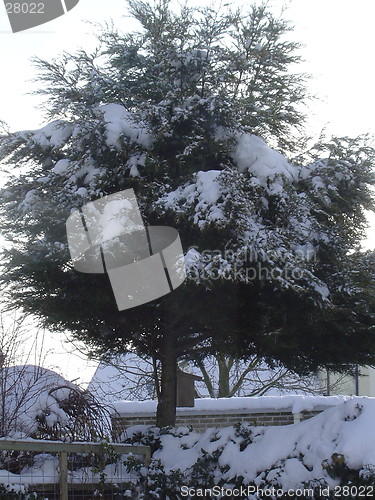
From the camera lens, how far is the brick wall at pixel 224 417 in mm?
10938

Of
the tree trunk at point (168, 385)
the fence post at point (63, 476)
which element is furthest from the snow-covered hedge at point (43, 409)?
→ the tree trunk at point (168, 385)

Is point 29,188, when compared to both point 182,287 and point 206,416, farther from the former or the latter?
point 206,416

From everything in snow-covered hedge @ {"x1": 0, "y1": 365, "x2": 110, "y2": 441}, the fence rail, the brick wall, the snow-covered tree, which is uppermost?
the snow-covered tree

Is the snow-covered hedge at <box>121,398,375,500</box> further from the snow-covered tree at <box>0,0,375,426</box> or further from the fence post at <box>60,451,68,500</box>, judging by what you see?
the snow-covered tree at <box>0,0,375,426</box>

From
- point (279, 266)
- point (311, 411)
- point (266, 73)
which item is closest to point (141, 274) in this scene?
point (279, 266)

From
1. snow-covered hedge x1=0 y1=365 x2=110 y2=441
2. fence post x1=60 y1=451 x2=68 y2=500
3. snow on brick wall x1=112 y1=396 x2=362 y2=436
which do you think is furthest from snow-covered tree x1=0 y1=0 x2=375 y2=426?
fence post x1=60 y1=451 x2=68 y2=500

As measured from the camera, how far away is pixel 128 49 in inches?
362

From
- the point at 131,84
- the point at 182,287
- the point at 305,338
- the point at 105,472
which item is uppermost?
the point at 131,84

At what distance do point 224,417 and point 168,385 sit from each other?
2.22m

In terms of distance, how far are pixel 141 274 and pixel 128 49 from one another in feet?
10.7

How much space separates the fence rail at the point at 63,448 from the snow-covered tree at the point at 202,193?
182 cm

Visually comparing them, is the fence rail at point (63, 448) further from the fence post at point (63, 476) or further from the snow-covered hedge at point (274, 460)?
the snow-covered hedge at point (274, 460)

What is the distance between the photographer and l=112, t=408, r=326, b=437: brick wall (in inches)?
431

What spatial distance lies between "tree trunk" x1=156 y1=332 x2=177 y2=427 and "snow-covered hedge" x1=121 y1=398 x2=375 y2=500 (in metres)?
1.03
